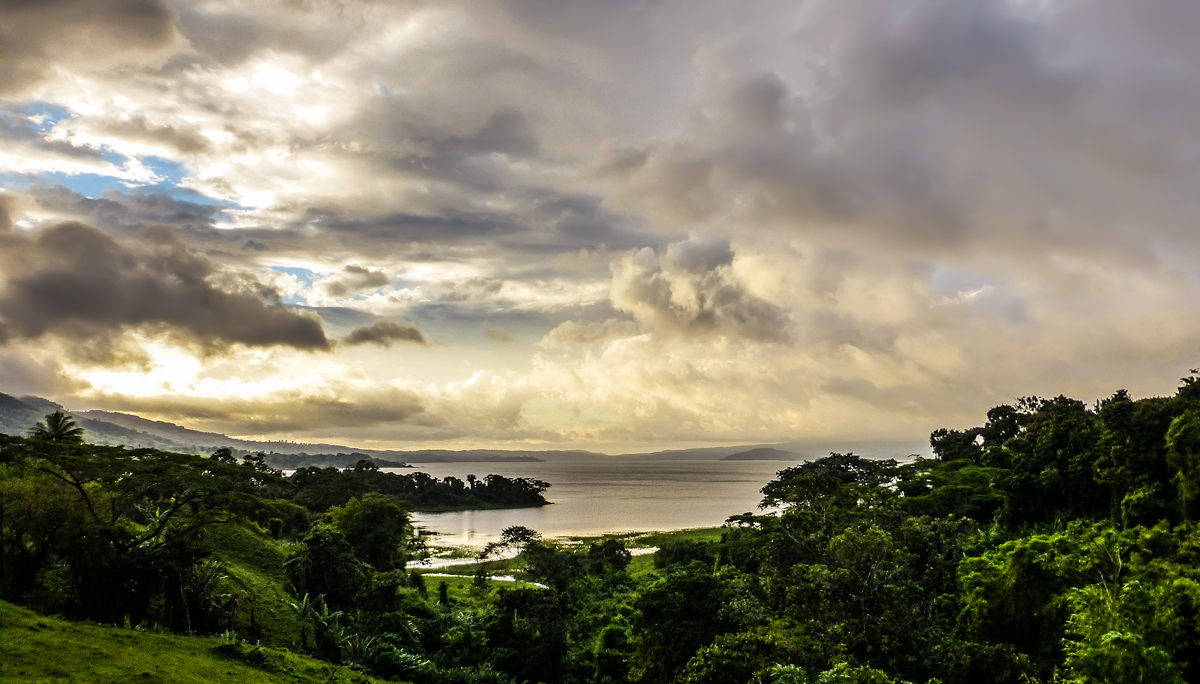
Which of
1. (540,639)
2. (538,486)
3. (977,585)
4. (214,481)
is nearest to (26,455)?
(214,481)

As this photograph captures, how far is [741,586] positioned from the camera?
1272 inches

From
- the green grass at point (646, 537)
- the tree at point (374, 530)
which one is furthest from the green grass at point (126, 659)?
the green grass at point (646, 537)

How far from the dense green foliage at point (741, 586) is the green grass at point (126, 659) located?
395 cm

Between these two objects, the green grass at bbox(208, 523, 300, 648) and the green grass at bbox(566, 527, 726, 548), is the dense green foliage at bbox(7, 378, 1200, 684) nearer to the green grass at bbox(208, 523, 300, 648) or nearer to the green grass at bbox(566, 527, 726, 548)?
the green grass at bbox(208, 523, 300, 648)

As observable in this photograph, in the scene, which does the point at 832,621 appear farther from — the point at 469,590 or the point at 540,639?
the point at 469,590

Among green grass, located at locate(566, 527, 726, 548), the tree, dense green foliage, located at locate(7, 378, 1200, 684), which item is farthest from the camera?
green grass, located at locate(566, 527, 726, 548)

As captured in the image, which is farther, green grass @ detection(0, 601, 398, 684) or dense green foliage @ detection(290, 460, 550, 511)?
dense green foliage @ detection(290, 460, 550, 511)

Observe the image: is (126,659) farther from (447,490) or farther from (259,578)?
(447,490)

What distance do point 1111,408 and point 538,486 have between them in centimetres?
13884

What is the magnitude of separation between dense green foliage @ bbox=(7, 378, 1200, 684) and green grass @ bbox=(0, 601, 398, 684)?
156 inches

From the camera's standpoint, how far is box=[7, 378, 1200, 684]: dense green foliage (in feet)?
70.7

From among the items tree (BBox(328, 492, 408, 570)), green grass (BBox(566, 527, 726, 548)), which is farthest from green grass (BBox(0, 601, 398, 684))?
green grass (BBox(566, 527, 726, 548))

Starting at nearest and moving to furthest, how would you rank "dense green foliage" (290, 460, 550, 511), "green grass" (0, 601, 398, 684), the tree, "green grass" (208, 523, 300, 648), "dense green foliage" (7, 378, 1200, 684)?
"green grass" (0, 601, 398, 684)
"dense green foliage" (7, 378, 1200, 684)
"green grass" (208, 523, 300, 648)
the tree
"dense green foliage" (290, 460, 550, 511)

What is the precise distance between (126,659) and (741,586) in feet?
81.7
